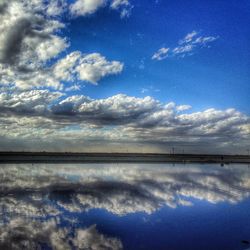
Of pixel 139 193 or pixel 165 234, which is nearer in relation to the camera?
pixel 165 234

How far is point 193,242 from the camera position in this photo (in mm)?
13109

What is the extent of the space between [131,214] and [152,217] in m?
1.29

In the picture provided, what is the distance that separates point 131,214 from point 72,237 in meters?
5.68

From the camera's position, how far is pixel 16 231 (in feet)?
44.2

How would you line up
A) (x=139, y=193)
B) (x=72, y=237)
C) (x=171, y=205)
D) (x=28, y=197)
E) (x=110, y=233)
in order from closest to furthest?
(x=72, y=237) → (x=110, y=233) → (x=171, y=205) → (x=28, y=197) → (x=139, y=193)

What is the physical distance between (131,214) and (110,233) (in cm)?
431

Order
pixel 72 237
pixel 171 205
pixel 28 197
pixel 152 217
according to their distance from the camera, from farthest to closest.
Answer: pixel 28 197
pixel 171 205
pixel 152 217
pixel 72 237

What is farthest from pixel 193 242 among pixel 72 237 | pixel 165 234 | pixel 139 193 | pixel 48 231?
pixel 139 193

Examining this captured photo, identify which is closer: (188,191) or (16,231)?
(16,231)

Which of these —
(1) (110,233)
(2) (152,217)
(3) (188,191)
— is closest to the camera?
(1) (110,233)

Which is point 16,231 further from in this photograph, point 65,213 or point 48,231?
point 65,213

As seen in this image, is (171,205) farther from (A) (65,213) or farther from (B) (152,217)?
(A) (65,213)

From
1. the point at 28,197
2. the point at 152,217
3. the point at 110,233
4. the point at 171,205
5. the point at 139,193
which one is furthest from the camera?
the point at 139,193

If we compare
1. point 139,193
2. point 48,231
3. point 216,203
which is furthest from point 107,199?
point 48,231
